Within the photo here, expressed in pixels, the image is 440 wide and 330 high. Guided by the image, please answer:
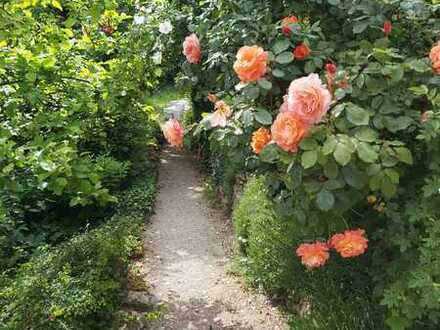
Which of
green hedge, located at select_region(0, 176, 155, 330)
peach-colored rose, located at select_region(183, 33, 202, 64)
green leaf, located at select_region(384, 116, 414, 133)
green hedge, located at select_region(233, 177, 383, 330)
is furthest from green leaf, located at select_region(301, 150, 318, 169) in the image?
green hedge, located at select_region(0, 176, 155, 330)

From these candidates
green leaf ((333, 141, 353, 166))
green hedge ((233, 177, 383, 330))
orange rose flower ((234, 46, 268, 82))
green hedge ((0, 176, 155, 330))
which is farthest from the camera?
green hedge ((0, 176, 155, 330))

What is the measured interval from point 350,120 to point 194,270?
11.2ft

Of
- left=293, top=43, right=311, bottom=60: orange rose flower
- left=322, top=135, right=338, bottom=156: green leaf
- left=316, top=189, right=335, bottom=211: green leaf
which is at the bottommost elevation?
left=316, top=189, right=335, bottom=211: green leaf

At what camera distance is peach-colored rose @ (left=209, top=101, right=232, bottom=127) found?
2434mm

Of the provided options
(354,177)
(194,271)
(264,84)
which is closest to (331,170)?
(354,177)

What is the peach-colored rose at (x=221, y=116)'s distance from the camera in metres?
2.43

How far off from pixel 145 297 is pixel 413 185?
266 cm

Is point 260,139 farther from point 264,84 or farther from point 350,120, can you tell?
point 350,120

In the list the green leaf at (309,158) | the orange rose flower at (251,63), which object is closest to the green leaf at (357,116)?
the green leaf at (309,158)

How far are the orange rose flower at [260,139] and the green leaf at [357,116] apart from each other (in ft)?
1.27

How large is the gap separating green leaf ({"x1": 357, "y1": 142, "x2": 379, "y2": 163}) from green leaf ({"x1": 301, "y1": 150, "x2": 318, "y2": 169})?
16 centimetres

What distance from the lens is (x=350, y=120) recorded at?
6.52ft

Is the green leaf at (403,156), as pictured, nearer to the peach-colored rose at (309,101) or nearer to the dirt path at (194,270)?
the peach-colored rose at (309,101)

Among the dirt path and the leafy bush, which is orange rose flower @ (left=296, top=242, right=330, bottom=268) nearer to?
the dirt path
